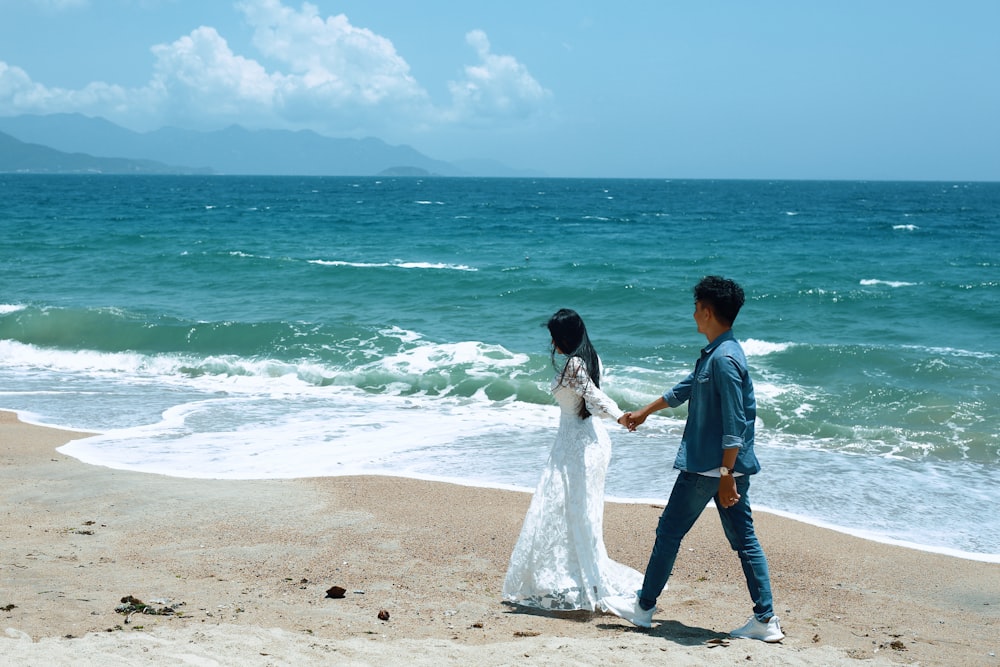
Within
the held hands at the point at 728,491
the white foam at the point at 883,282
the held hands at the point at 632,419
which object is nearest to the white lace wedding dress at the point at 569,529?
the held hands at the point at 632,419

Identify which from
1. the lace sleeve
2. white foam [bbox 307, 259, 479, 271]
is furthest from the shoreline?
white foam [bbox 307, 259, 479, 271]

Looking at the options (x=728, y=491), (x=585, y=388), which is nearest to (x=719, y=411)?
(x=728, y=491)

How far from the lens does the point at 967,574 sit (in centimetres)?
611

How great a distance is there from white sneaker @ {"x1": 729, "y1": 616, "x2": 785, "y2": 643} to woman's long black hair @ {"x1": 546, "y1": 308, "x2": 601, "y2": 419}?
1.36 m

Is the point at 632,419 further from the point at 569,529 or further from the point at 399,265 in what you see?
the point at 399,265

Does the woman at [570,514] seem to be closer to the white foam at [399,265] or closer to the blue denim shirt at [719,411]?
the blue denim shirt at [719,411]

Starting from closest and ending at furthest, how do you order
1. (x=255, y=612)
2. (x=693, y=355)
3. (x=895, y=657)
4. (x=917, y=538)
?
(x=895, y=657) < (x=255, y=612) < (x=917, y=538) < (x=693, y=355)

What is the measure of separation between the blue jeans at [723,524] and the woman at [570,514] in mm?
428

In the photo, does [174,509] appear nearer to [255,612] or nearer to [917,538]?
[255,612]

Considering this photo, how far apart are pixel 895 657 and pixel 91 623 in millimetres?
3968

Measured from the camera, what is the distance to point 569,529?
16.9 feet

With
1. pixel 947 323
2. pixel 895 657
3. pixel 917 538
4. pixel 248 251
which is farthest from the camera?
pixel 248 251

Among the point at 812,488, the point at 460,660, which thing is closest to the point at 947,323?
the point at 812,488

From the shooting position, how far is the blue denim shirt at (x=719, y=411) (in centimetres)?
440
